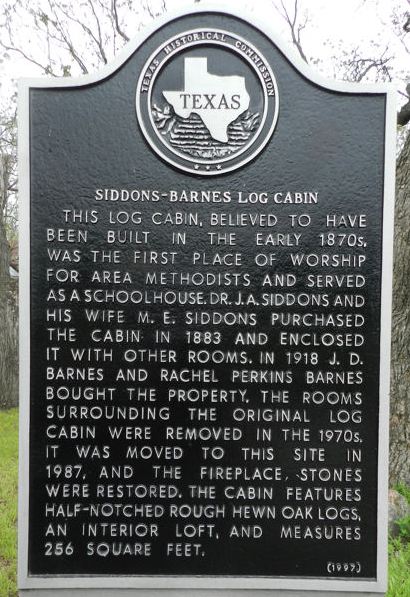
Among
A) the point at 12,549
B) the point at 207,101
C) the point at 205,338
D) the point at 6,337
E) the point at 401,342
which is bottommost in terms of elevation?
the point at 12,549

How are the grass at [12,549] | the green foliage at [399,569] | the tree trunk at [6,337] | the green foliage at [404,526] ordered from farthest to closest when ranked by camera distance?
the tree trunk at [6,337]
the green foliage at [404,526]
the grass at [12,549]
the green foliage at [399,569]

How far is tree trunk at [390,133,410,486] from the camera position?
15.1 feet

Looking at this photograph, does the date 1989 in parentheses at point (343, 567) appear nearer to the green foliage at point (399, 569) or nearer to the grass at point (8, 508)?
the green foliage at point (399, 569)

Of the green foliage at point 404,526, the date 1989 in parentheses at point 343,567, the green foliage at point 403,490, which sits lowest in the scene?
the green foliage at point 404,526

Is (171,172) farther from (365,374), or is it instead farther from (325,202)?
(365,374)

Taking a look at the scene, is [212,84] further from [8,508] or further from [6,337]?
[6,337]

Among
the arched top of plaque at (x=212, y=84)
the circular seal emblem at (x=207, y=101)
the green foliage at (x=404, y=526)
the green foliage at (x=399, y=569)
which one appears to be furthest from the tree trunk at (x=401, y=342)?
the circular seal emblem at (x=207, y=101)

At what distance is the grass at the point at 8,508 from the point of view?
3847 millimetres

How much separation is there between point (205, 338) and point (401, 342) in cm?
243

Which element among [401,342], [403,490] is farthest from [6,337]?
[403,490]

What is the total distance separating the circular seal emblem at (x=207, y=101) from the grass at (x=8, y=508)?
318cm

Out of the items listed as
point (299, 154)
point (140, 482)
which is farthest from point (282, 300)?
point (140, 482)

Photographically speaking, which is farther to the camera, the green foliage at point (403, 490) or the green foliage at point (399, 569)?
the green foliage at point (403, 490)

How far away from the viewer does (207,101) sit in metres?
2.82
